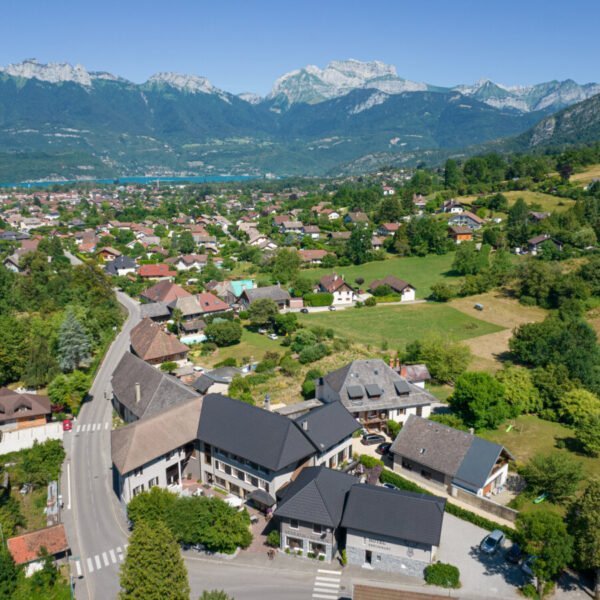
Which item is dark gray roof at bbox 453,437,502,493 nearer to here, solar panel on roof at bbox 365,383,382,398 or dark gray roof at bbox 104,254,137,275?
solar panel on roof at bbox 365,383,382,398

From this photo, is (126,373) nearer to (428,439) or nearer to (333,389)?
(333,389)

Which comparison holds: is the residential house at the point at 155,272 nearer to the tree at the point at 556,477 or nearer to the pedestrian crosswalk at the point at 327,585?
the pedestrian crosswalk at the point at 327,585

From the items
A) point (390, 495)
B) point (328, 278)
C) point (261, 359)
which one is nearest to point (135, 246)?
point (328, 278)

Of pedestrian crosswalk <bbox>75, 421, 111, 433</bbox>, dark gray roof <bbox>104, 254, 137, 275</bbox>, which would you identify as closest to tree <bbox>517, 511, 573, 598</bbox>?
pedestrian crosswalk <bbox>75, 421, 111, 433</bbox>

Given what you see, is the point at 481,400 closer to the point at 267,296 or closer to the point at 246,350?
the point at 246,350

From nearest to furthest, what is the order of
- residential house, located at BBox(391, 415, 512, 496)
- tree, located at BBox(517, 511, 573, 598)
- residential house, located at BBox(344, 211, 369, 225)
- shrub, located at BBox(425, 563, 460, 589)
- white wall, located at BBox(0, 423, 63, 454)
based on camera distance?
tree, located at BBox(517, 511, 573, 598)
shrub, located at BBox(425, 563, 460, 589)
residential house, located at BBox(391, 415, 512, 496)
white wall, located at BBox(0, 423, 63, 454)
residential house, located at BBox(344, 211, 369, 225)
